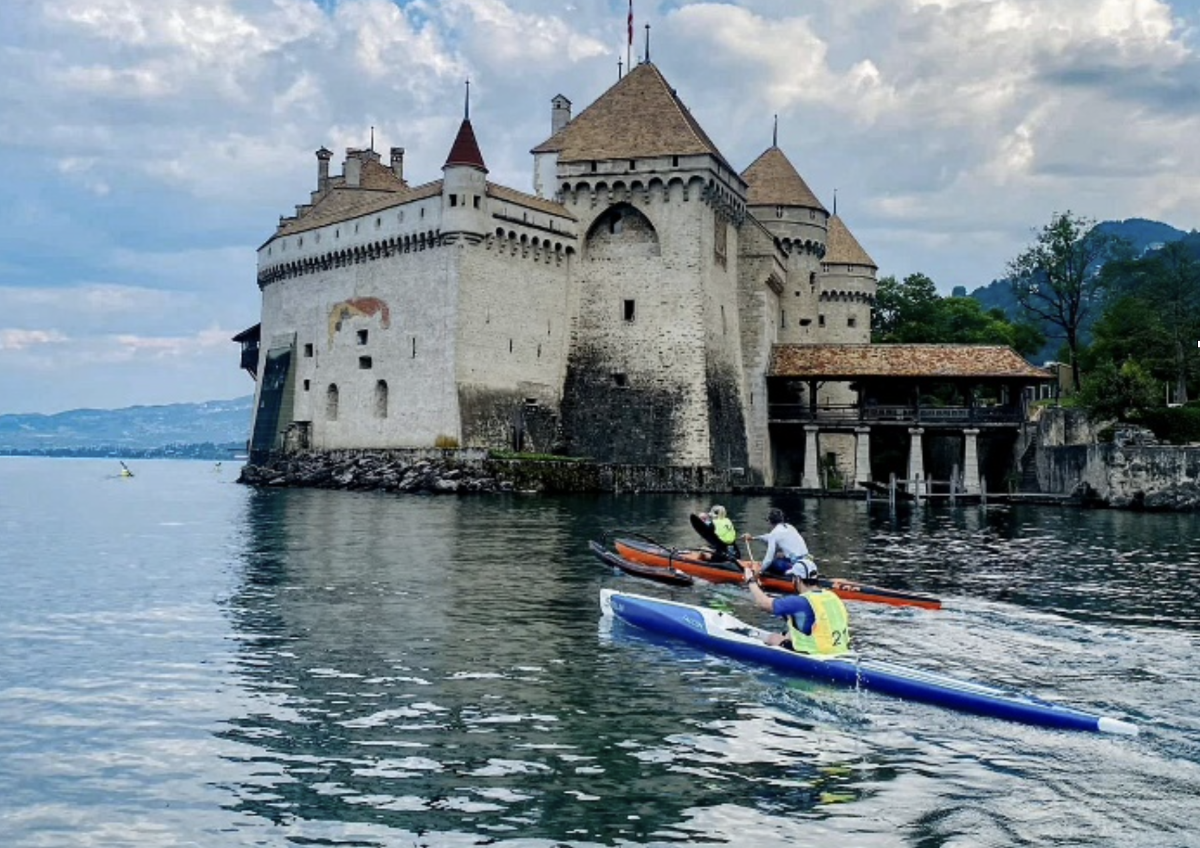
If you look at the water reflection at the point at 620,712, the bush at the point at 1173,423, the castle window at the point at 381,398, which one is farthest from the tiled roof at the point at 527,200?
the water reflection at the point at 620,712

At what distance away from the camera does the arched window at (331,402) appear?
57.8 m

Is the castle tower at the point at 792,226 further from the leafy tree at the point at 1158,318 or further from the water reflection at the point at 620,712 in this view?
the water reflection at the point at 620,712

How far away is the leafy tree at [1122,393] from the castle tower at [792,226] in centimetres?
1916

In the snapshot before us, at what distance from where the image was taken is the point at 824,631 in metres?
13.9

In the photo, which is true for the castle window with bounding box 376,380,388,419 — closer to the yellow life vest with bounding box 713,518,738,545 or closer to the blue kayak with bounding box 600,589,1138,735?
the yellow life vest with bounding box 713,518,738,545

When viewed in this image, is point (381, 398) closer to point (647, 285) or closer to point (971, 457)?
point (647, 285)

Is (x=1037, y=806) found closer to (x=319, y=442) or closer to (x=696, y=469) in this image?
(x=696, y=469)

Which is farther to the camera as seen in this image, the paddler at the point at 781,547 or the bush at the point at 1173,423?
the bush at the point at 1173,423

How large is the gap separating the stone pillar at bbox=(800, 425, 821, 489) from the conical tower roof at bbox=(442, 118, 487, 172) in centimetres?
1937

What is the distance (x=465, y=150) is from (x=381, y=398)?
11658mm

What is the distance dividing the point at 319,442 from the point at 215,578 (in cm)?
3643

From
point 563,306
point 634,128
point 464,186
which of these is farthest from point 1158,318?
point 464,186

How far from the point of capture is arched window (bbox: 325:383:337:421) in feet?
190

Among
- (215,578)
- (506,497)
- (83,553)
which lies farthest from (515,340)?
(215,578)
